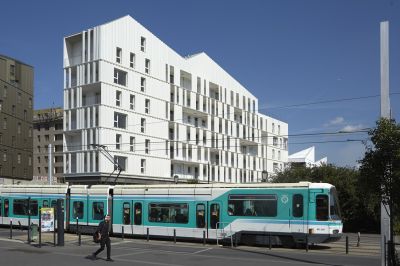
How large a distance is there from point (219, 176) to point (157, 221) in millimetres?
50619

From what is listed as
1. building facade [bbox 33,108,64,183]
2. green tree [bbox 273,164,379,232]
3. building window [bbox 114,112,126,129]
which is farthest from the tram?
building facade [bbox 33,108,64,183]

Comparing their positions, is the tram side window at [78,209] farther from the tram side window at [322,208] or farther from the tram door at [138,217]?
the tram side window at [322,208]

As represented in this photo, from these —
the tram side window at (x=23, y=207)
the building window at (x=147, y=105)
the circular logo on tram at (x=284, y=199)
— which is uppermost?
the building window at (x=147, y=105)

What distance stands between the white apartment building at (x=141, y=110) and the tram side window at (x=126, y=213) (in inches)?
833

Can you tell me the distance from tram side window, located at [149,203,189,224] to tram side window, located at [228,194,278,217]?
9.60 feet

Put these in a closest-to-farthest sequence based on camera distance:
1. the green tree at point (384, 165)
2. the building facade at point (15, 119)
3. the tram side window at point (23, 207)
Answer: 1. the green tree at point (384, 165)
2. the tram side window at point (23, 207)
3. the building facade at point (15, 119)

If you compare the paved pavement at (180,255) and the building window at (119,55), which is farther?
the building window at (119,55)

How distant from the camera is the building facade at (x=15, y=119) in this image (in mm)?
69375

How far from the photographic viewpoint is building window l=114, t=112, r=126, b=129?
61.2 metres

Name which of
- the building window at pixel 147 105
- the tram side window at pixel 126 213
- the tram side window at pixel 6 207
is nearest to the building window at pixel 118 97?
the building window at pixel 147 105

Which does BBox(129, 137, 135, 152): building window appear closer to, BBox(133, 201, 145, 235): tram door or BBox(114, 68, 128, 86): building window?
BBox(114, 68, 128, 86): building window

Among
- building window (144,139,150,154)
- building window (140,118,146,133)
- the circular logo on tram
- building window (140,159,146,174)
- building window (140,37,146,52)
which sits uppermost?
building window (140,37,146,52)

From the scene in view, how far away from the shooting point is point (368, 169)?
12.9 meters

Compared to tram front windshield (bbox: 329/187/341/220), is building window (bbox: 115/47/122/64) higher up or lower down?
higher up
